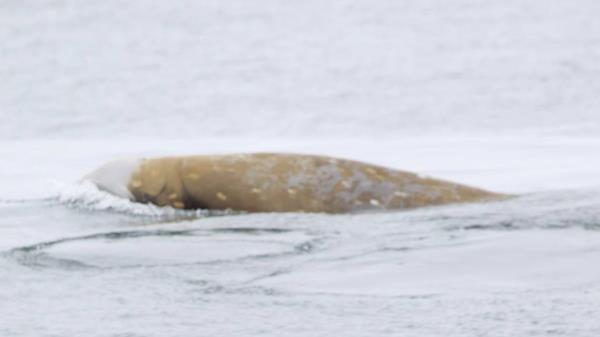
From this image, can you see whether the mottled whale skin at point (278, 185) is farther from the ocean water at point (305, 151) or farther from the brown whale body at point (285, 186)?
the ocean water at point (305, 151)

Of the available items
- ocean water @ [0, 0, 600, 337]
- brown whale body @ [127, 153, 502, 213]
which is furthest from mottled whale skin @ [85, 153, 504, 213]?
ocean water @ [0, 0, 600, 337]

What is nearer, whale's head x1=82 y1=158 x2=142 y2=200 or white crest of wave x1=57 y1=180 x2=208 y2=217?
white crest of wave x1=57 y1=180 x2=208 y2=217

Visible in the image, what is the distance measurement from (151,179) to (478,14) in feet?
69.7

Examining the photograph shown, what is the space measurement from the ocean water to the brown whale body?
0.15m

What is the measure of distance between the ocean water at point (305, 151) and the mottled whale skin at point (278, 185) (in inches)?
5.0

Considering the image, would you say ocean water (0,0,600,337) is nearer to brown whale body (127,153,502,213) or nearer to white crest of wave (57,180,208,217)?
white crest of wave (57,180,208,217)

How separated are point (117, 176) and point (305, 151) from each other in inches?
190

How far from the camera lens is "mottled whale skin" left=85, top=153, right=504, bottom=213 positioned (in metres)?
9.44

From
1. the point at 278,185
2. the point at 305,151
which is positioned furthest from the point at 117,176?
the point at 305,151

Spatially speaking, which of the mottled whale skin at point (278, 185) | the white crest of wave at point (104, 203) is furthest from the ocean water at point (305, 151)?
the mottled whale skin at point (278, 185)

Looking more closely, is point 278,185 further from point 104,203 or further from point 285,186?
point 104,203

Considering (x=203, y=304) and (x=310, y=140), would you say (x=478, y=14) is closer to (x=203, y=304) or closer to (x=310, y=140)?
(x=310, y=140)

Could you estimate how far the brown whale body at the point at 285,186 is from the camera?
944 cm

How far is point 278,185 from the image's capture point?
9477 millimetres
